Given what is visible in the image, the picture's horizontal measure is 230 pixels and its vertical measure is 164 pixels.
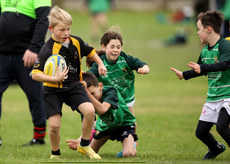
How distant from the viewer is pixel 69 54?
5.95 metres

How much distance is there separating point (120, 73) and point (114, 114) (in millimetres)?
744

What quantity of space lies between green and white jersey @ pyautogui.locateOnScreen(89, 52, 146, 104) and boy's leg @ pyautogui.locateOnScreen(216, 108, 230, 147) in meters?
1.37

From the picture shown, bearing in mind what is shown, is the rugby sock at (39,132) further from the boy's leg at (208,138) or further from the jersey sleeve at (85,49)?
the boy's leg at (208,138)

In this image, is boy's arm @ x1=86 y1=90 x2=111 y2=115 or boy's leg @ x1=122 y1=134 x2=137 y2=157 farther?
boy's leg @ x1=122 y1=134 x2=137 y2=157

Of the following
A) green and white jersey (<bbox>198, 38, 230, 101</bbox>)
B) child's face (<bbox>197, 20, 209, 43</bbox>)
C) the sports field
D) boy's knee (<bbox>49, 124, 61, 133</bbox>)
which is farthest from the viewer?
the sports field

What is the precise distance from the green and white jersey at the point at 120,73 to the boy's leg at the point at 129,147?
68 centimetres

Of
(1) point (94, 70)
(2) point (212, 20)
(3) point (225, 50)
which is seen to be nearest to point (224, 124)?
(3) point (225, 50)

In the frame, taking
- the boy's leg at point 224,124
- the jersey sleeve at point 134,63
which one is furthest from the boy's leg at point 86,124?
the boy's leg at point 224,124

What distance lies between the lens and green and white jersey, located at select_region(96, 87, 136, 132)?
6.28 m

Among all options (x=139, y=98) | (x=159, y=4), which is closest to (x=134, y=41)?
(x=139, y=98)

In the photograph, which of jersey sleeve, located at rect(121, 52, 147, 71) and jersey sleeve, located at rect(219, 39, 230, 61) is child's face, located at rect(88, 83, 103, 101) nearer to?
jersey sleeve, located at rect(121, 52, 147, 71)

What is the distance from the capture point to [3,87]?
7.41 meters

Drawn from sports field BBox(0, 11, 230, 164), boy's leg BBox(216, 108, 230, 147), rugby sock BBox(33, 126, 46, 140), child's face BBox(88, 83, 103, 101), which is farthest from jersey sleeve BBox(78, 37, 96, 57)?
rugby sock BBox(33, 126, 46, 140)

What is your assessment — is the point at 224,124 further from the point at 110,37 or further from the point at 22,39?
the point at 22,39
